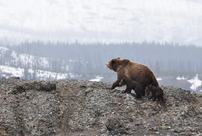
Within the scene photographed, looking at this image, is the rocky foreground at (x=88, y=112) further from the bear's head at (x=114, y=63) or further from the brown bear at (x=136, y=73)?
the bear's head at (x=114, y=63)

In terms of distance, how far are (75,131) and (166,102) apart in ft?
20.9

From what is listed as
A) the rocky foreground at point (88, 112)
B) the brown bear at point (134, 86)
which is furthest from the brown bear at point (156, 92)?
the brown bear at point (134, 86)

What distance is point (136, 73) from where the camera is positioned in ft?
57.0

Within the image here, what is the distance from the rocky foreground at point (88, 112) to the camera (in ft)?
40.6

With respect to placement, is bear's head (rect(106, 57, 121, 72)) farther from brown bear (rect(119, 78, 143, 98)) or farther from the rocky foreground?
brown bear (rect(119, 78, 143, 98))

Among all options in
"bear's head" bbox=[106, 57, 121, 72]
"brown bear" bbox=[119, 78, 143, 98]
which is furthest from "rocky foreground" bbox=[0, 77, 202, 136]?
"bear's head" bbox=[106, 57, 121, 72]

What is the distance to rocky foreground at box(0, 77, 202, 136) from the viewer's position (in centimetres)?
1238

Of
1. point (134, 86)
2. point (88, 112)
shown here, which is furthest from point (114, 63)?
point (88, 112)

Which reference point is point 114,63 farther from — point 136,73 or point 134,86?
point 134,86

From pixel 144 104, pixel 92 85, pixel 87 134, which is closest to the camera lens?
Result: pixel 87 134

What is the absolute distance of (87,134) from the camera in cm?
1291

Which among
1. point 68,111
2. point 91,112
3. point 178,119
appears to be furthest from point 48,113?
point 178,119

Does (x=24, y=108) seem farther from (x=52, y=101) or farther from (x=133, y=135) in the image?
(x=133, y=135)

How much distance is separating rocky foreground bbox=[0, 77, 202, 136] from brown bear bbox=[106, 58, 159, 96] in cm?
108
